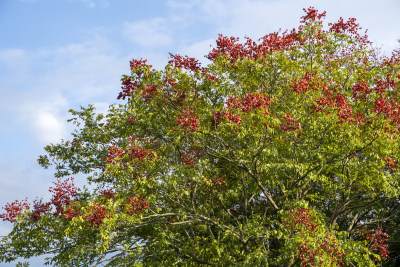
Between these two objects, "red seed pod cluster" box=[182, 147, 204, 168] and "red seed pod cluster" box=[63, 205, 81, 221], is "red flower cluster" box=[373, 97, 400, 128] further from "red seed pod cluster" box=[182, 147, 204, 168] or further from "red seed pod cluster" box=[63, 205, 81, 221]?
"red seed pod cluster" box=[63, 205, 81, 221]

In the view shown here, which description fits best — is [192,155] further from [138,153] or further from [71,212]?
[71,212]

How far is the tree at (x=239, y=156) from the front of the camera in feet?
39.2

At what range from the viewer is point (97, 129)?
17.9m

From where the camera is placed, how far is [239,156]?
42.6ft

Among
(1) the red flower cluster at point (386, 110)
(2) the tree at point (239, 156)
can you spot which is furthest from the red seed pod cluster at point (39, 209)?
(1) the red flower cluster at point (386, 110)

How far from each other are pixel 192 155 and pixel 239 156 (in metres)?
1.94

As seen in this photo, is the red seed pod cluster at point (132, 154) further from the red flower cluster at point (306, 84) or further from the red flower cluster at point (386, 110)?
the red flower cluster at point (386, 110)

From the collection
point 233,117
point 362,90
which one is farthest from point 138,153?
point 362,90

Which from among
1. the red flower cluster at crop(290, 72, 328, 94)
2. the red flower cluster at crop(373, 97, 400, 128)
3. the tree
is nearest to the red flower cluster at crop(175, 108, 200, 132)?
the tree

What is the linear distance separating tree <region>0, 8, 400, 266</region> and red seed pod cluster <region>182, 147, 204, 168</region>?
0.04m

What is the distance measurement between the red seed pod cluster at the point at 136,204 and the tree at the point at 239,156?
2.4 inches

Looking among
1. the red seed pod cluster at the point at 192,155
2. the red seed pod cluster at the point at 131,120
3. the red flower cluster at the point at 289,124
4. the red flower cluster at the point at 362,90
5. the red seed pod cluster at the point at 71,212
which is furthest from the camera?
the red seed pod cluster at the point at 131,120

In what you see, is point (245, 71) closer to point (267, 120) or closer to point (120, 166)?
point (267, 120)

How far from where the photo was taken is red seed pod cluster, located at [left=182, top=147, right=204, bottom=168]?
44.5ft
